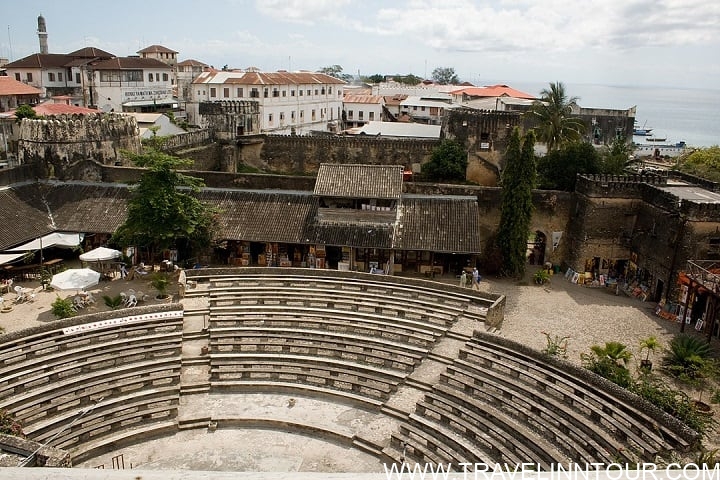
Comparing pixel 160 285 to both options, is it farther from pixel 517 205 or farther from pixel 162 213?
pixel 517 205

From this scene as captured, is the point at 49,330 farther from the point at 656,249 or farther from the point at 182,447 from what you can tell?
the point at 656,249

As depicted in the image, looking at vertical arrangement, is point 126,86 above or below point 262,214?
above

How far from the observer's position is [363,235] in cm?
2656

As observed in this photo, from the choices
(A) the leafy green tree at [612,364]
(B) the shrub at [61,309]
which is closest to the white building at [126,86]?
(B) the shrub at [61,309]

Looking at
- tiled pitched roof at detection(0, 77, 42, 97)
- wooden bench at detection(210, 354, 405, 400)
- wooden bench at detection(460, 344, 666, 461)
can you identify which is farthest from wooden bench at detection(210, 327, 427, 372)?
tiled pitched roof at detection(0, 77, 42, 97)

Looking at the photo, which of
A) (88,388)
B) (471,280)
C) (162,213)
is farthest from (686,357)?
(162,213)

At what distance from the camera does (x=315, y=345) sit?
2025 cm

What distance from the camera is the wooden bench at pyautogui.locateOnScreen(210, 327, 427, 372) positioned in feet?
64.4

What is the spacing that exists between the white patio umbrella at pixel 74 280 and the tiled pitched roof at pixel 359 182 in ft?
33.2

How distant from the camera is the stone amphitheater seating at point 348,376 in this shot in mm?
15539

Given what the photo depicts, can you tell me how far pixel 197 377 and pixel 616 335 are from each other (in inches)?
583

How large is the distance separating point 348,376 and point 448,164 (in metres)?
20.9

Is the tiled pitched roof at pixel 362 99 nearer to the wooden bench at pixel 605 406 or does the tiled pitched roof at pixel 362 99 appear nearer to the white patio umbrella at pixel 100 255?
the white patio umbrella at pixel 100 255

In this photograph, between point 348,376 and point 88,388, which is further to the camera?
point 348,376
